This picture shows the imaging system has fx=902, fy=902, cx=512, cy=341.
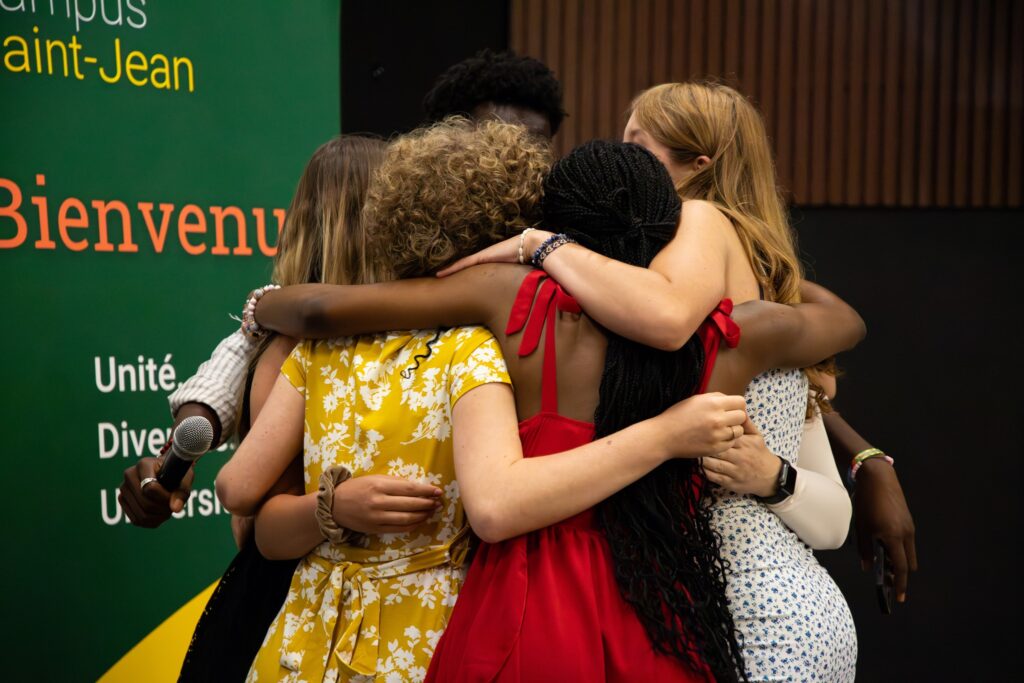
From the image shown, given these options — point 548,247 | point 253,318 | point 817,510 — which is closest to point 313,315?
point 253,318

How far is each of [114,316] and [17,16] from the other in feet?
2.72

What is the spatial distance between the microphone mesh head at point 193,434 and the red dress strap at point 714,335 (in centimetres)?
86

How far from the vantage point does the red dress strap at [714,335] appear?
135cm

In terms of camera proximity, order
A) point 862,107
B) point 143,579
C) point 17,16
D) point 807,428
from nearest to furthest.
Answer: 1. point 807,428
2. point 17,16
3. point 143,579
4. point 862,107

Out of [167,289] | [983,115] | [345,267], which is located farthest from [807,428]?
[983,115]

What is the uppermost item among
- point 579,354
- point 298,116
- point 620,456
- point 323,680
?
point 298,116

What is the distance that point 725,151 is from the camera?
1.72 metres

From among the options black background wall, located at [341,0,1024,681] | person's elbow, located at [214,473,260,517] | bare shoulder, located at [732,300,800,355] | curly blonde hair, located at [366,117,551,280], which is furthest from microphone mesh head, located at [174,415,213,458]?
black background wall, located at [341,0,1024,681]

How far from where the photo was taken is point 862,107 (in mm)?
3701

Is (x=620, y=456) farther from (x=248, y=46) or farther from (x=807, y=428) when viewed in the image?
(x=248, y=46)

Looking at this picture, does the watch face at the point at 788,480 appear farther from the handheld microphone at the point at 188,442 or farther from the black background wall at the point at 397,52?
the black background wall at the point at 397,52

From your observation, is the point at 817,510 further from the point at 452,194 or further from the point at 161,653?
the point at 161,653

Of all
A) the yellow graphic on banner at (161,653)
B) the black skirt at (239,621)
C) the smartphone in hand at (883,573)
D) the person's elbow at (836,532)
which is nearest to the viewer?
the person's elbow at (836,532)

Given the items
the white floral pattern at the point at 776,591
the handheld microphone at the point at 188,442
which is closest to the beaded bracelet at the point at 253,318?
the handheld microphone at the point at 188,442
